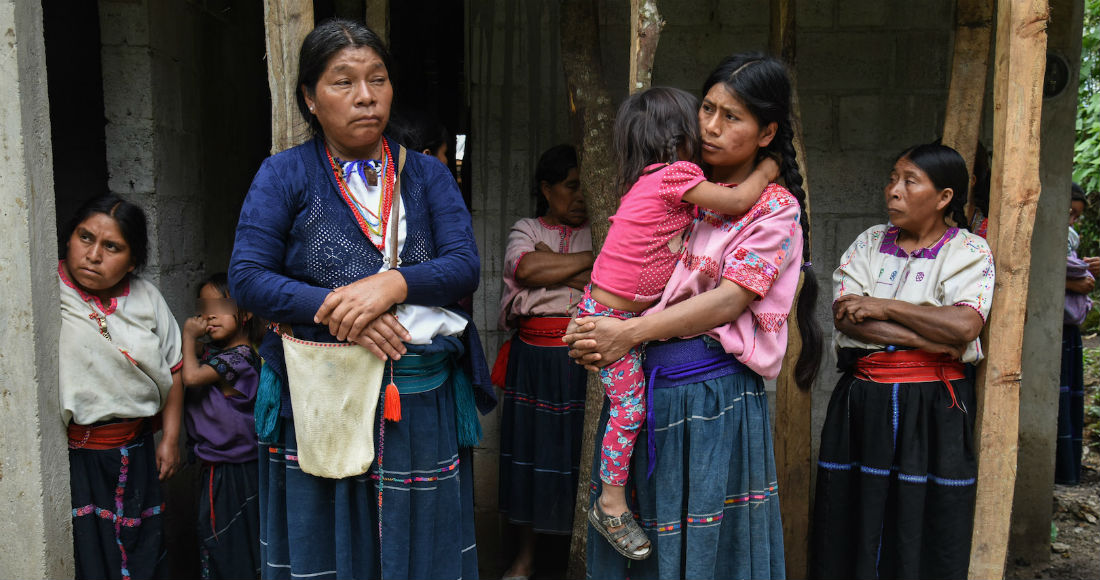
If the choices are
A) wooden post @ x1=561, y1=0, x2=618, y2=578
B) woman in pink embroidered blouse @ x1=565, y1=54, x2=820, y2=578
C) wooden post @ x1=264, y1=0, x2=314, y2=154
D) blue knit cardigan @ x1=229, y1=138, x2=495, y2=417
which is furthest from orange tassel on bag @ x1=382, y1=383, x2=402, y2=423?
wooden post @ x1=561, y1=0, x2=618, y2=578

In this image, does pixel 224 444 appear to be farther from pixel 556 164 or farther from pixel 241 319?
pixel 556 164

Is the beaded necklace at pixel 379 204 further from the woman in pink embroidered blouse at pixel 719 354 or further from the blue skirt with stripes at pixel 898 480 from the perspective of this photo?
Result: the blue skirt with stripes at pixel 898 480

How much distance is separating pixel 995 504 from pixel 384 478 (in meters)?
2.14

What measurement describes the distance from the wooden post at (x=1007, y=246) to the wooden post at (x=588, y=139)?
139 centimetres

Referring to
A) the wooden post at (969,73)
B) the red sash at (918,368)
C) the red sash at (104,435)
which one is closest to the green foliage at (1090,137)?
the wooden post at (969,73)

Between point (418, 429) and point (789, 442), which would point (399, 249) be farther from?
point (789, 442)

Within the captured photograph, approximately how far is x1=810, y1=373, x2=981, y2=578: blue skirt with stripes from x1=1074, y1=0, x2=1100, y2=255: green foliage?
24.5 ft

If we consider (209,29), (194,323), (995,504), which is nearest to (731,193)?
(995,504)

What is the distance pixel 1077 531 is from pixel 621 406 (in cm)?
418

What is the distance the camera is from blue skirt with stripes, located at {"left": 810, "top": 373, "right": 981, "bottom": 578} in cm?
317

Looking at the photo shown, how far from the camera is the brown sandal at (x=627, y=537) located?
7.35ft

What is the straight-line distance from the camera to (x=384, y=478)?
2402 mm

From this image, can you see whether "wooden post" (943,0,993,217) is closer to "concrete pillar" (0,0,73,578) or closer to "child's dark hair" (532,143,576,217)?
"child's dark hair" (532,143,576,217)

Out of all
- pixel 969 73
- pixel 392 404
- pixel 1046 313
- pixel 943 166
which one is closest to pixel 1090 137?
pixel 1046 313
